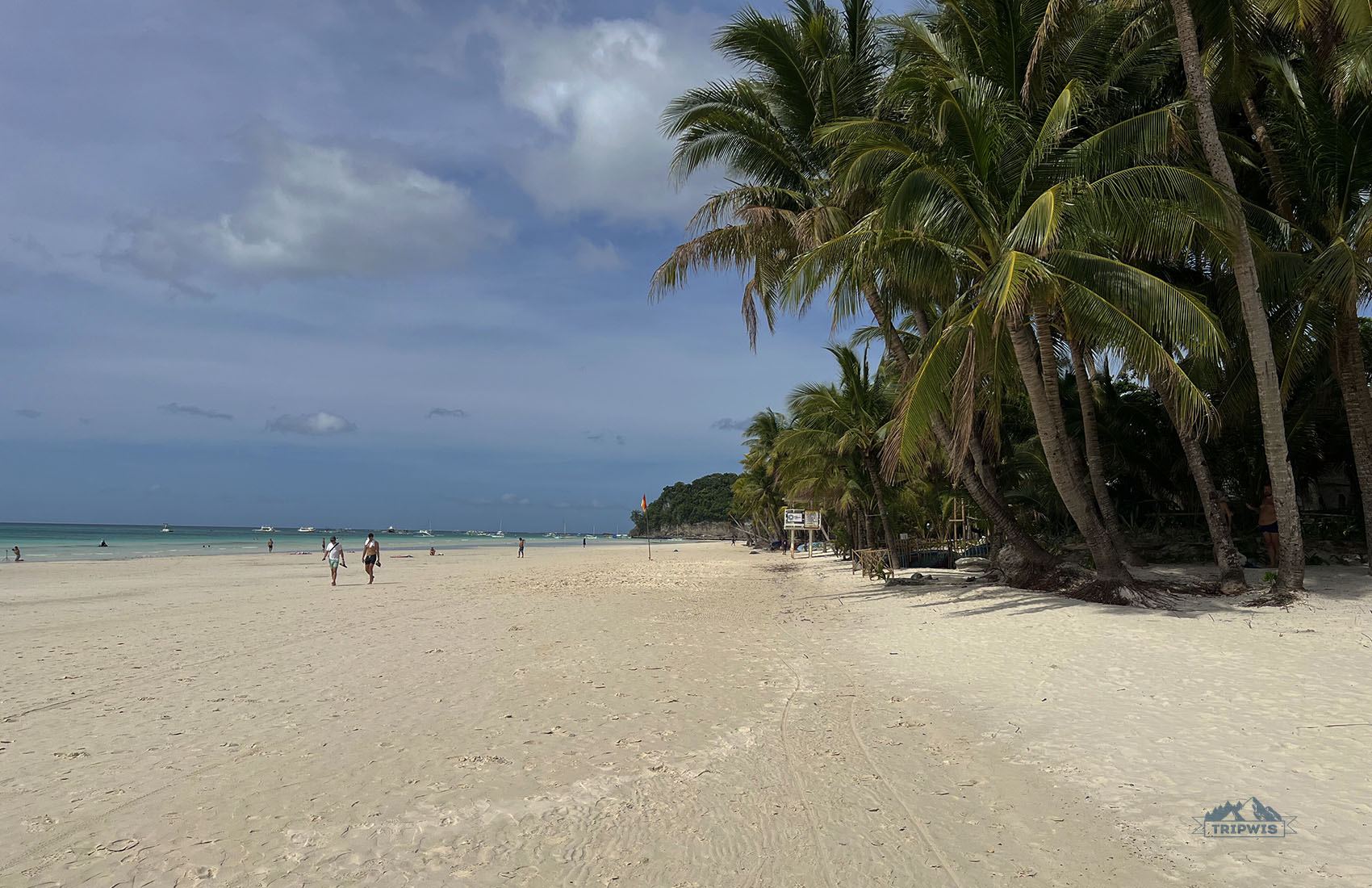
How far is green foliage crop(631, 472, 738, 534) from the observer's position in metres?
124

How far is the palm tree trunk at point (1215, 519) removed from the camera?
33.3ft

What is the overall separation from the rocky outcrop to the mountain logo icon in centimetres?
10221

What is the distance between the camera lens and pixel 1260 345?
9008 millimetres

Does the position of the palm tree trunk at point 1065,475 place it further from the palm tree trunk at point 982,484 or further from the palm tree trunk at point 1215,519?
the palm tree trunk at point 982,484

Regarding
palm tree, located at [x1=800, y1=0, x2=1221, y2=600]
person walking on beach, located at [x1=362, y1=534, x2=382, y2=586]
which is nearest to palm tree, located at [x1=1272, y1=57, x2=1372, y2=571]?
palm tree, located at [x1=800, y1=0, x2=1221, y2=600]

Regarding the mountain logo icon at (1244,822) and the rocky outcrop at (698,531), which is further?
the rocky outcrop at (698,531)

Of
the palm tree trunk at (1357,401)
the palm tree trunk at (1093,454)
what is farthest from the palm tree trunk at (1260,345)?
the palm tree trunk at (1093,454)

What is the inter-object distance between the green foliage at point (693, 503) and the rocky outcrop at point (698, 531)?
1.69 ft

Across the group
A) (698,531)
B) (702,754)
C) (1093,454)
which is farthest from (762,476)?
(698,531)

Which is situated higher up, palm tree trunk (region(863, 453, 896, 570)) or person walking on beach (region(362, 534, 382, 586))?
palm tree trunk (region(863, 453, 896, 570))

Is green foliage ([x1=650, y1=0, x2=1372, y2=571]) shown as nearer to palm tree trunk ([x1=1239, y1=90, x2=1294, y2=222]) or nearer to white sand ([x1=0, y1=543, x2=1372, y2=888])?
palm tree trunk ([x1=1239, y1=90, x2=1294, y2=222])

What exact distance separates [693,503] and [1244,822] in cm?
13086

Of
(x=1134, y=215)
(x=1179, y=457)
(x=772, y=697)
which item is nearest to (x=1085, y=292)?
(x=1134, y=215)

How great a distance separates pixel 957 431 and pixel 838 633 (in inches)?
132
